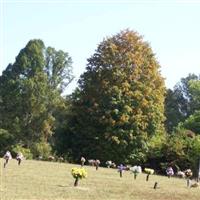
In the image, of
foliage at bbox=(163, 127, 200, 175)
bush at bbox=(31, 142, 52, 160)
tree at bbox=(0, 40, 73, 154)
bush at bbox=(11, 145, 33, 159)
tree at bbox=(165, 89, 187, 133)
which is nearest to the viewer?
foliage at bbox=(163, 127, 200, 175)

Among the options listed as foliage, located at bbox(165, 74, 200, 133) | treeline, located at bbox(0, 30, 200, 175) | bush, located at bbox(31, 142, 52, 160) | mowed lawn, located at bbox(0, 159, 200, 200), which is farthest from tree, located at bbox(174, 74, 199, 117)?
mowed lawn, located at bbox(0, 159, 200, 200)

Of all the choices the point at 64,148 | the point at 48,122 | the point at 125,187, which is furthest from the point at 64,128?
the point at 125,187

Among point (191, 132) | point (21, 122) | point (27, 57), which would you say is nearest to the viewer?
point (191, 132)

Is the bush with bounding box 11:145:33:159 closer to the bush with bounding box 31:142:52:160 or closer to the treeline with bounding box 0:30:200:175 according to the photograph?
the treeline with bounding box 0:30:200:175

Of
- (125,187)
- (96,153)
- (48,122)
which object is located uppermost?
(48,122)

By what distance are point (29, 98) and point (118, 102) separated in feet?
36.8

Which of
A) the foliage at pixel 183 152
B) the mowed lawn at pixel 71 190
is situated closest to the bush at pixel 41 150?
the foliage at pixel 183 152

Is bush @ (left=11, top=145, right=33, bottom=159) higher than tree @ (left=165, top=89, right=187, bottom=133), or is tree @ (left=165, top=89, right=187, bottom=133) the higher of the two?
tree @ (left=165, top=89, right=187, bottom=133)

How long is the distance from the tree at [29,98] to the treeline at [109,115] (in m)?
0.10

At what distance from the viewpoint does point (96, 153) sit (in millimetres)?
49062

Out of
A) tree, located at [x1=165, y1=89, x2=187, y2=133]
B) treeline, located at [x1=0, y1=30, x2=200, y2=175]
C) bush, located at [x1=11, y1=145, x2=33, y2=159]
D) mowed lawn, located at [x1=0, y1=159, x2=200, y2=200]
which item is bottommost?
mowed lawn, located at [x1=0, y1=159, x2=200, y2=200]

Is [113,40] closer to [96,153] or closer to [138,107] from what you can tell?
[138,107]

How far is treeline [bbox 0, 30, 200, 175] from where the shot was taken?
49.1 meters

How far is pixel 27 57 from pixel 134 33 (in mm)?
13774
